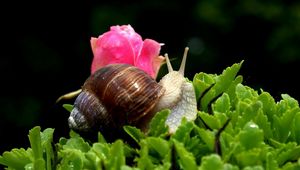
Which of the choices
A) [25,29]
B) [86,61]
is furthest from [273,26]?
[25,29]

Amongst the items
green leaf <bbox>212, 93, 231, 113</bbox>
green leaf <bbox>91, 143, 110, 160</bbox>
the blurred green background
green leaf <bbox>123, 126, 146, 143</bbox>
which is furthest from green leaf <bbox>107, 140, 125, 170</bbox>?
the blurred green background

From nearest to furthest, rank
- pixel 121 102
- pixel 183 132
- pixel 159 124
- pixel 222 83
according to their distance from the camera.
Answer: pixel 183 132, pixel 159 124, pixel 121 102, pixel 222 83

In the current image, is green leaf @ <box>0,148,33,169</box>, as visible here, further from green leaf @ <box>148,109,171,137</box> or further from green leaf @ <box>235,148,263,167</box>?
green leaf @ <box>235,148,263,167</box>

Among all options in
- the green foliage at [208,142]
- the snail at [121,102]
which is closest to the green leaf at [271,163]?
the green foliage at [208,142]

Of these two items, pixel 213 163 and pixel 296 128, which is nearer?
pixel 213 163

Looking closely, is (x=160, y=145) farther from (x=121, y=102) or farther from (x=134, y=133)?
(x=121, y=102)

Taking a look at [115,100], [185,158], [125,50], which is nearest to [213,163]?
[185,158]

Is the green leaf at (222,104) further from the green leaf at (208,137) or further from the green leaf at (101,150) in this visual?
the green leaf at (101,150)
